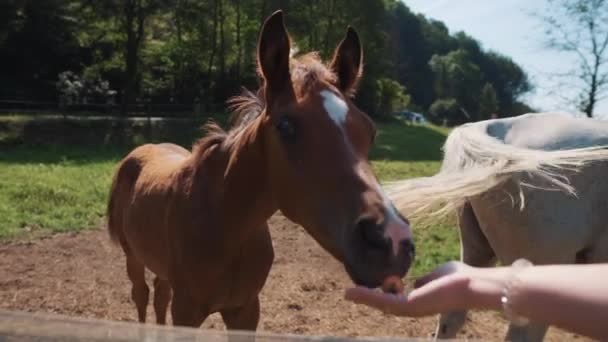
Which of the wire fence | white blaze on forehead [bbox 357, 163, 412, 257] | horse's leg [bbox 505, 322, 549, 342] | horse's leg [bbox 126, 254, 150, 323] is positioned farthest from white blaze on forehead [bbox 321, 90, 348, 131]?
the wire fence

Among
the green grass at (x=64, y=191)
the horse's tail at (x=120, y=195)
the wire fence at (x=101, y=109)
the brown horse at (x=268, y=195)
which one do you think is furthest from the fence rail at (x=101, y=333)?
the wire fence at (x=101, y=109)

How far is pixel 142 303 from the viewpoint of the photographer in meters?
4.76

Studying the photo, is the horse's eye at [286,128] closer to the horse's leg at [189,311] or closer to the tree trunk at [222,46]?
the horse's leg at [189,311]

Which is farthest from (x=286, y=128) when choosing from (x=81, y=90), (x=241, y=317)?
(x=81, y=90)

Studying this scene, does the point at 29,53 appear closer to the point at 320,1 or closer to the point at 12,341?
the point at 320,1

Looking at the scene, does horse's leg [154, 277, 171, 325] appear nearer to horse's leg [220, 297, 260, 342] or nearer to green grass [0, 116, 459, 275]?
horse's leg [220, 297, 260, 342]

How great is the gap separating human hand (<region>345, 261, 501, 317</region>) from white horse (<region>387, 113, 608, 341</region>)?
6.08 ft

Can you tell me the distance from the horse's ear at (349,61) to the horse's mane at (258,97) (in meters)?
0.07

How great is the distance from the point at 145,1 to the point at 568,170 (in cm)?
2237

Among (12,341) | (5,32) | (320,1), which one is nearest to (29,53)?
(5,32)

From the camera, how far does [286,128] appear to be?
2.39 metres

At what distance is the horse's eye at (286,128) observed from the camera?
7.79 ft

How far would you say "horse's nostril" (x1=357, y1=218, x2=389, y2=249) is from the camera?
1.86m

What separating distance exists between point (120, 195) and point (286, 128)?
2836 millimetres
